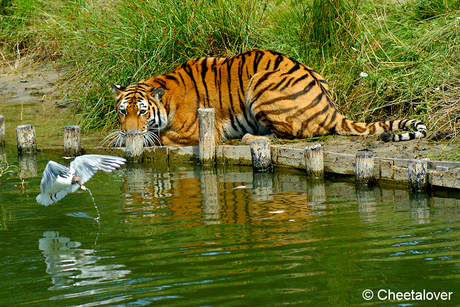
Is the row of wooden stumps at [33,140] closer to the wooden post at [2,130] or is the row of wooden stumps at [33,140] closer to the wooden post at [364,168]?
the wooden post at [2,130]

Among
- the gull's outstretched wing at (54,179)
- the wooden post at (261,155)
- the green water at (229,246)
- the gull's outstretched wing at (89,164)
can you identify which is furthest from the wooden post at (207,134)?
the gull's outstretched wing at (54,179)

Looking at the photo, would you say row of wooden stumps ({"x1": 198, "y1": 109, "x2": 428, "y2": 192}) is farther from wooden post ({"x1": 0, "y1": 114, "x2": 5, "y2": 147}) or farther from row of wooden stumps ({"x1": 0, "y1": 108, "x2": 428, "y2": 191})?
wooden post ({"x1": 0, "y1": 114, "x2": 5, "y2": 147})

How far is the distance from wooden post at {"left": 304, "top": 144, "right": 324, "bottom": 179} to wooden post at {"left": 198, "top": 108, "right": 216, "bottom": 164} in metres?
1.30

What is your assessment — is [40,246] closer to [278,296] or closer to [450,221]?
[278,296]

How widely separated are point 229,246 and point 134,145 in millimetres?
3420

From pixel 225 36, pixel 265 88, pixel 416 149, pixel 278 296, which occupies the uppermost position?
pixel 225 36

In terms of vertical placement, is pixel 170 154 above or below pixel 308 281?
above

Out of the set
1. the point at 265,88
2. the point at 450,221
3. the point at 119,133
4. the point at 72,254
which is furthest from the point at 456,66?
the point at 72,254

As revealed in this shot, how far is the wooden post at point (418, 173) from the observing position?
5688mm

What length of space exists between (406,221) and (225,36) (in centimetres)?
539

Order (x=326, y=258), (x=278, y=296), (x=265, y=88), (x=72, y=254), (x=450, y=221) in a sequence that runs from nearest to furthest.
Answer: (x=278, y=296), (x=326, y=258), (x=72, y=254), (x=450, y=221), (x=265, y=88)

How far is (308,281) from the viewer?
12.2 feet

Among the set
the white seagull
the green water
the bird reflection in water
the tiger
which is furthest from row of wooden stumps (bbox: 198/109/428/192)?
the bird reflection in water

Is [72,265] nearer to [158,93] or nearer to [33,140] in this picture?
[158,93]
